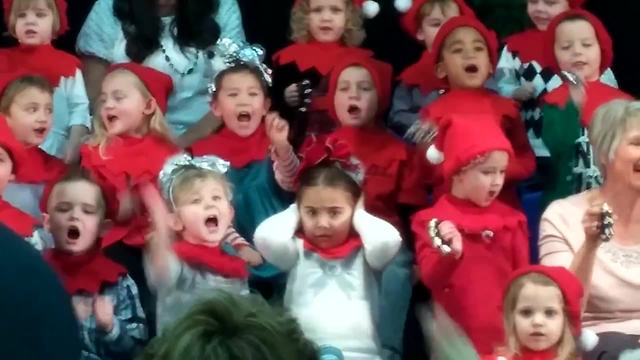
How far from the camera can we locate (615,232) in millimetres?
2717

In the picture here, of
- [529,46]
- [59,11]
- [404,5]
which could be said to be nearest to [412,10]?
[404,5]

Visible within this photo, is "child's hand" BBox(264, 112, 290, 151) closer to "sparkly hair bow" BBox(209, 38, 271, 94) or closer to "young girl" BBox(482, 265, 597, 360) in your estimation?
"sparkly hair bow" BBox(209, 38, 271, 94)

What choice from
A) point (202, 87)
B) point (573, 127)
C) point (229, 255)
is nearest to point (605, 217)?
point (573, 127)

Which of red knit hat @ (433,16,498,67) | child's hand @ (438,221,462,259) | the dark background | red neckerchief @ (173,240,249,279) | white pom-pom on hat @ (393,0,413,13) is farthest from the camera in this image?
the dark background

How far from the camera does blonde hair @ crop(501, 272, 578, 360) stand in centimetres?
241

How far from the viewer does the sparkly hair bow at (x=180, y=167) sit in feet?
8.93

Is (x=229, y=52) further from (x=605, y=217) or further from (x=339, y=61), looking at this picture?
(x=605, y=217)

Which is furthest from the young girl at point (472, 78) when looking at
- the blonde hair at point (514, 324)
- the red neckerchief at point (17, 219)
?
the red neckerchief at point (17, 219)

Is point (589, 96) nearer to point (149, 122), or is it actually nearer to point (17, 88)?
point (149, 122)

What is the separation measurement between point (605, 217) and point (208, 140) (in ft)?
3.40

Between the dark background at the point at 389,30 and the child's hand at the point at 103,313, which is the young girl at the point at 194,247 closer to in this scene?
the child's hand at the point at 103,313

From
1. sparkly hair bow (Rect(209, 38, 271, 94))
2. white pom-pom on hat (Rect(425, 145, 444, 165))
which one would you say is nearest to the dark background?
sparkly hair bow (Rect(209, 38, 271, 94))

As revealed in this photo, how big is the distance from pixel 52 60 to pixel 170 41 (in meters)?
0.34

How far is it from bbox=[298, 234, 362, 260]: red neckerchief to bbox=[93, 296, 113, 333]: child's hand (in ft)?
1.43
